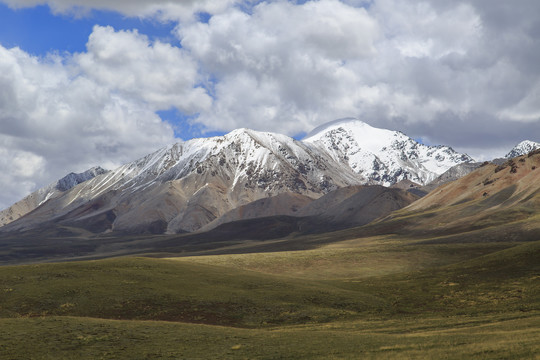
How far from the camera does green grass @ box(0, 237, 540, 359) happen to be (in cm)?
3956

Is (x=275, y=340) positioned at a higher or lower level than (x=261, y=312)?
higher

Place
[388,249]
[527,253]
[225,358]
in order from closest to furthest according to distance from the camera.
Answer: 1. [225,358]
2. [527,253]
3. [388,249]

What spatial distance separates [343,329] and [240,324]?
1313cm

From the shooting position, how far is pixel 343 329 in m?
53.4

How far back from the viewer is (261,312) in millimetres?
65500

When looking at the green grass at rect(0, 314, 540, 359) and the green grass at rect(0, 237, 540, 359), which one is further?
the green grass at rect(0, 237, 540, 359)

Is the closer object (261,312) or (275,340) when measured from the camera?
(275,340)

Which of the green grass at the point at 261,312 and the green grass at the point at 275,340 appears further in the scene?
the green grass at the point at 261,312

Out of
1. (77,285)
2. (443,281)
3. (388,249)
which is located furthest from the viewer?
(388,249)

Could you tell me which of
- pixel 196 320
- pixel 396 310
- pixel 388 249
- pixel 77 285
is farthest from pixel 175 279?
pixel 388 249

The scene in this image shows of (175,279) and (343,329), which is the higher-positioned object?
(175,279)

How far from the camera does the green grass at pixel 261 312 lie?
39.6 metres

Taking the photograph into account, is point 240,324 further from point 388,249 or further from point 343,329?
point 388,249

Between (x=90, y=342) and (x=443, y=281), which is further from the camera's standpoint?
(x=443, y=281)
